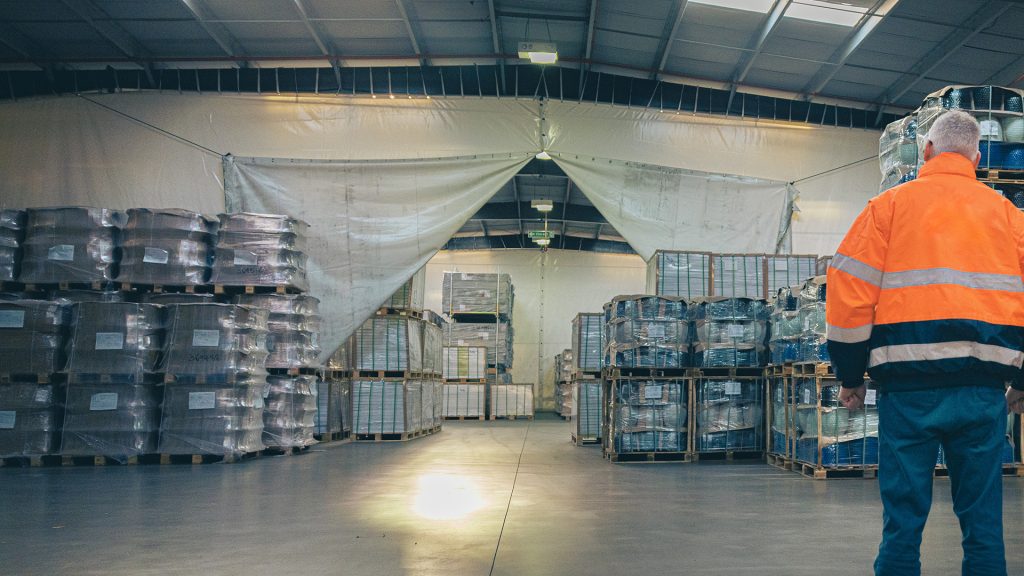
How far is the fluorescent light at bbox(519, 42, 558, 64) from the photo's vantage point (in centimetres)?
976

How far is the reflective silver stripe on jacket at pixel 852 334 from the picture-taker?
8.43 ft

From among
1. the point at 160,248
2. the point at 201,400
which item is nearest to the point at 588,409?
the point at 201,400

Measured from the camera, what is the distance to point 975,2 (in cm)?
864

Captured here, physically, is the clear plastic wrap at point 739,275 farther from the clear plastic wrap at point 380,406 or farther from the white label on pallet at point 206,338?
the white label on pallet at point 206,338

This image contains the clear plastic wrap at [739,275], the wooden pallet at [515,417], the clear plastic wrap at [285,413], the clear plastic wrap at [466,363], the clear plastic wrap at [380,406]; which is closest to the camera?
the clear plastic wrap at [285,413]

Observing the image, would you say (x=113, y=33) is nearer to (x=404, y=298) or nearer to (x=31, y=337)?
(x=31, y=337)

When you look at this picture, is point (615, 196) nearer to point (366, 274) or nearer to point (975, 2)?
point (366, 274)

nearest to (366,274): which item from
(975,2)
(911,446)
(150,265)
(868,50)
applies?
(150,265)

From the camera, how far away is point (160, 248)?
327 inches

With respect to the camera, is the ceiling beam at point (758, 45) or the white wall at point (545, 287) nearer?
the ceiling beam at point (758, 45)

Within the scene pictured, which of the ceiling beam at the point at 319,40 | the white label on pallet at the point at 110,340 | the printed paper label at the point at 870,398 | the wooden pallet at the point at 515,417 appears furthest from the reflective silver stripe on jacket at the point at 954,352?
the wooden pallet at the point at 515,417

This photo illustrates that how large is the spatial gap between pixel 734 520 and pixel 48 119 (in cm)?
1080

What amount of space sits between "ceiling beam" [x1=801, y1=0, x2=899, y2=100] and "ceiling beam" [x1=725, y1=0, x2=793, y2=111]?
3.13 feet

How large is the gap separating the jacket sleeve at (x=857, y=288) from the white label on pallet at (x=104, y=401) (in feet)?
23.0
